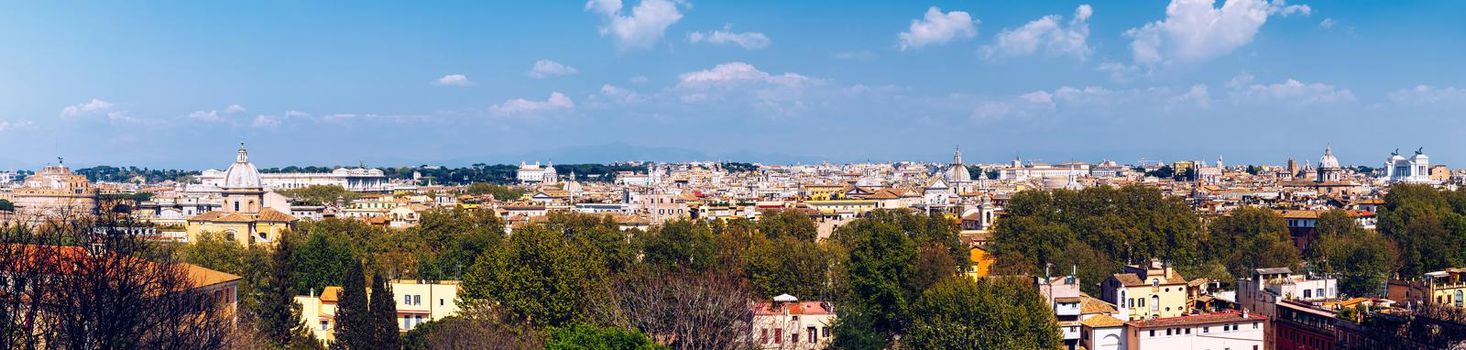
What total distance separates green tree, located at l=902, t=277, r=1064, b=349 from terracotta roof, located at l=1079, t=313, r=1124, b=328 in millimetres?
1775

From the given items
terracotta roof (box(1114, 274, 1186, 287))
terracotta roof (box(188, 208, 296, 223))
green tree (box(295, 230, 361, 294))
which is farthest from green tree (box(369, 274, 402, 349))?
terracotta roof (box(188, 208, 296, 223))

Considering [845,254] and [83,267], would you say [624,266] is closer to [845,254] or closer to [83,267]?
[845,254]

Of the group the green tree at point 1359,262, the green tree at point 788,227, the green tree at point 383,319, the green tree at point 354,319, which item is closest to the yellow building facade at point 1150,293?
the green tree at point 1359,262

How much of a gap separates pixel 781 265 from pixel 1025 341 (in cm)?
1055

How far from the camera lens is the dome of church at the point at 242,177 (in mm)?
60062

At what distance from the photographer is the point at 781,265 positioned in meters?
35.1

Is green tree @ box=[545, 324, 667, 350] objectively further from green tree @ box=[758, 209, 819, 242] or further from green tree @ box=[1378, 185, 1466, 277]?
green tree @ box=[1378, 185, 1466, 277]

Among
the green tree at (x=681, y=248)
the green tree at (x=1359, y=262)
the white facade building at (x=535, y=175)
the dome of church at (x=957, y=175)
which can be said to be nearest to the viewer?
the green tree at (x=1359, y=262)

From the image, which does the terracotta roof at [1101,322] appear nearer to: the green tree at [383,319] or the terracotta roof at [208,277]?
the green tree at [383,319]

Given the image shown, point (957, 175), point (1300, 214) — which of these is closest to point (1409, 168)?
point (957, 175)

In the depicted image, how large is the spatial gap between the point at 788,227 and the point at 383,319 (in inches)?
1059

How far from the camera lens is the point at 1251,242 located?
44.2 metres

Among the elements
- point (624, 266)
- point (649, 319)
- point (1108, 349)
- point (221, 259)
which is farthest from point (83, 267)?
point (221, 259)

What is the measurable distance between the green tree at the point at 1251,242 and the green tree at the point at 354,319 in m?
24.7
